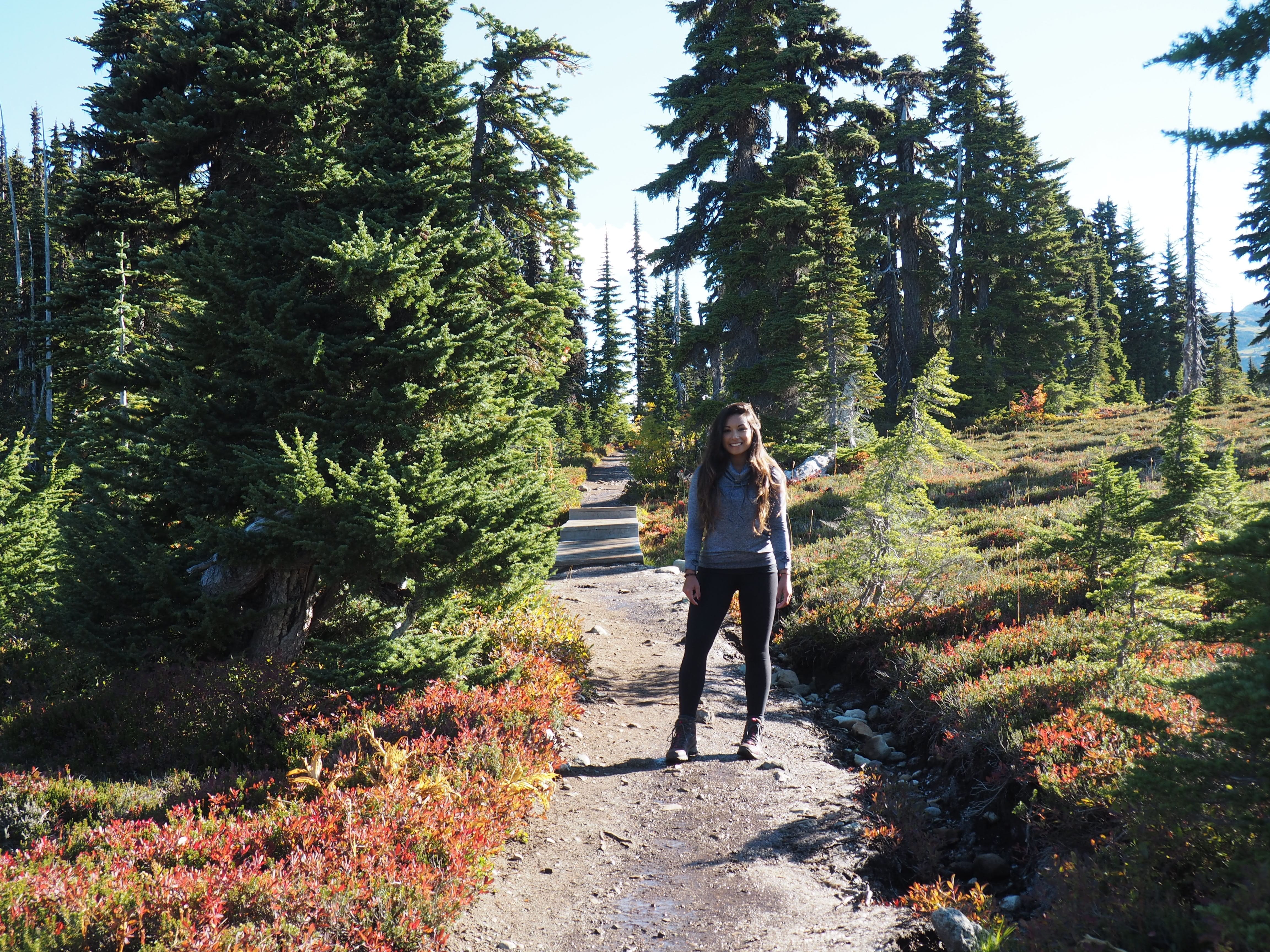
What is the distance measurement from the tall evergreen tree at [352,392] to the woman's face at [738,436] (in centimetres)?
214

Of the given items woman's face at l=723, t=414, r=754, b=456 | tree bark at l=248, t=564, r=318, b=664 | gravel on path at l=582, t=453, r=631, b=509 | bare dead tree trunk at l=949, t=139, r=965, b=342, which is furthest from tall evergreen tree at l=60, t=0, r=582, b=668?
bare dead tree trunk at l=949, t=139, r=965, b=342

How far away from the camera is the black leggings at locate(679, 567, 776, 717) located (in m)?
5.57

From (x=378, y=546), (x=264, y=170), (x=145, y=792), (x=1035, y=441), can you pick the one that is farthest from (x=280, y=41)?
(x=1035, y=441)

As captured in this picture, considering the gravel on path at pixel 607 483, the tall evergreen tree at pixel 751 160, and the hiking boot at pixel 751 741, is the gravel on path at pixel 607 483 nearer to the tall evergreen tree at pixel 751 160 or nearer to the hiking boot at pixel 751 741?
the tall evergreen tree at pixel 751 160

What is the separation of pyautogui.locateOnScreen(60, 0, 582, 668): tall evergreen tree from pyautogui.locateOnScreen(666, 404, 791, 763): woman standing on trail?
1825 millimetres

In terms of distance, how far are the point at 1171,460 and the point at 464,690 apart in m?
8.02

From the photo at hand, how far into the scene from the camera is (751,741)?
19.3 feet

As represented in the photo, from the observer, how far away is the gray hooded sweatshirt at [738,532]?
5.51 m

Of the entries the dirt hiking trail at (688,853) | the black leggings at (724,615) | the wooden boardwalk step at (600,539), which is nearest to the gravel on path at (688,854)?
the dirt hiking trail at (688,853)

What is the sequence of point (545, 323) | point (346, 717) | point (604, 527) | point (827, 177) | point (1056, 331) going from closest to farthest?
point (346, 717) < point (545, 323) < point (604, 527) < point (827, 177) < point (1056, 331)

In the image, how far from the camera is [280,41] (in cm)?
960

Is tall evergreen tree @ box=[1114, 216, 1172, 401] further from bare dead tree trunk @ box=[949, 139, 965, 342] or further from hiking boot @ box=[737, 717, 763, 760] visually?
hiking boot @ box=[737, 717, 763, 760]

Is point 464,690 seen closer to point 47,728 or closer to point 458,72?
point 47,728

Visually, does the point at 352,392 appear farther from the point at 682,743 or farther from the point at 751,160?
the point at 751,160
